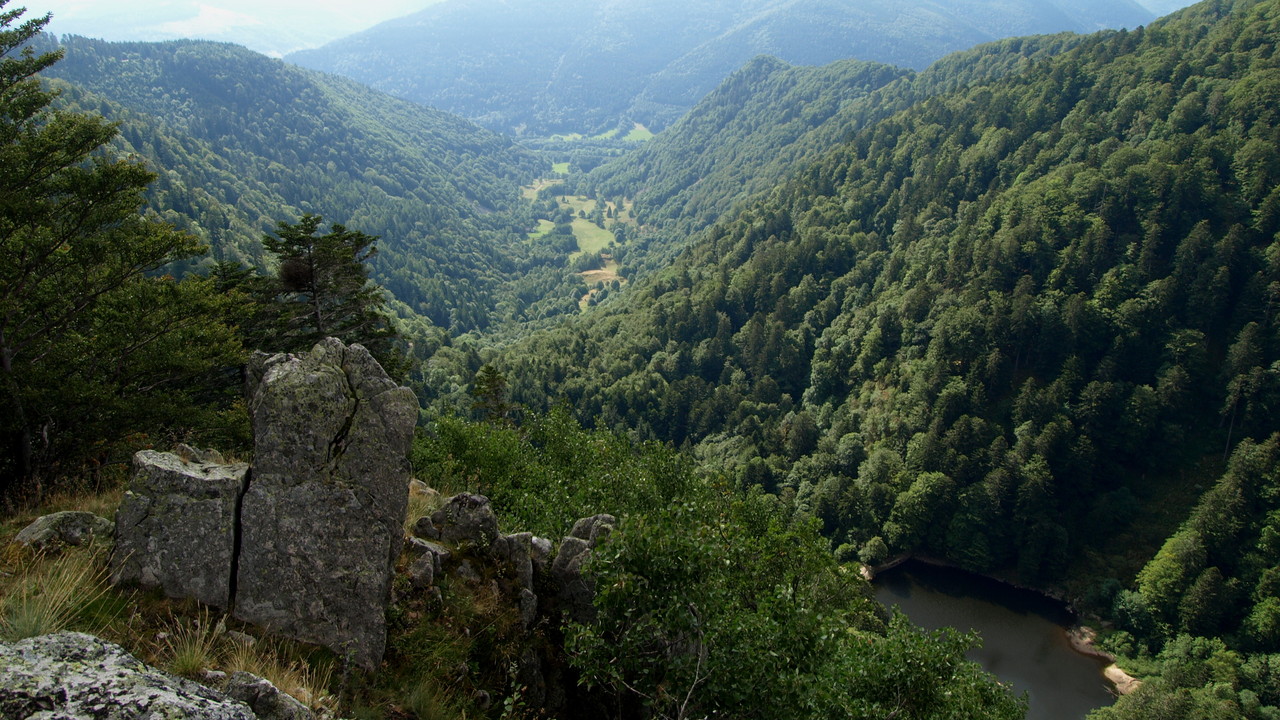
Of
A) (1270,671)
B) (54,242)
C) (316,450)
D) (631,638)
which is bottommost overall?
(1270,671)

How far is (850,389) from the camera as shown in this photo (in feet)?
472

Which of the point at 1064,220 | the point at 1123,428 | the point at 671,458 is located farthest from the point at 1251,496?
the point at 671,458

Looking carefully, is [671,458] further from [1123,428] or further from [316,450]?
[1123,428]

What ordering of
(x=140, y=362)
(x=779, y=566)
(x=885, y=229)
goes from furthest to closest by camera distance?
(x=885, y=229)
(x=779, y=566)
(x=140, y=362)

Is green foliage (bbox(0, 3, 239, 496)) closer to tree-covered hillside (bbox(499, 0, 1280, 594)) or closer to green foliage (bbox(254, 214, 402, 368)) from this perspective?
green foliage (bbox(254, 214, 402, 368))

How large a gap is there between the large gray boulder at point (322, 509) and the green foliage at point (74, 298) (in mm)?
9673

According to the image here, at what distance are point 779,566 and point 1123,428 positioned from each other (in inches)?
4407

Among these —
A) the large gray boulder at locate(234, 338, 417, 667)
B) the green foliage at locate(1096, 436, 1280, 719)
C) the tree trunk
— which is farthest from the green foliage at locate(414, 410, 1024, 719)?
the green foliage at locate(1096, 436, 1280, 719)

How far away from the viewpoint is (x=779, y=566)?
25.8m

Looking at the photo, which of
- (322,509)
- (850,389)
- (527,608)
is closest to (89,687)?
(322,509)

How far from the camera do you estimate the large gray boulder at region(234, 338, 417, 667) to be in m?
12.2

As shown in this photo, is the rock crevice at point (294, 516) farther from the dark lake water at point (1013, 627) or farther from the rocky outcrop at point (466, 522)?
the dark lake water at point (1013, 627)

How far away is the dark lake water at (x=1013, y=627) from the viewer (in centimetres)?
7700

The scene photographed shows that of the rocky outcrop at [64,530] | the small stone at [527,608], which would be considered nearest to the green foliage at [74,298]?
the rocky outcrop at [64,530]
